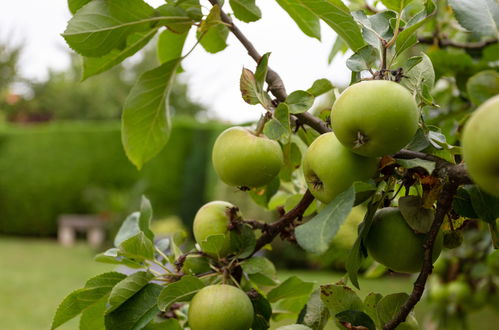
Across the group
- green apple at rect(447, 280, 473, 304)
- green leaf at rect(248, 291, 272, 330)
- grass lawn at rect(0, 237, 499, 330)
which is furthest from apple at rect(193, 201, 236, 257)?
grass lawn at rect(0, 237, 499, 330)

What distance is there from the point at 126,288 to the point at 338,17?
49 cm

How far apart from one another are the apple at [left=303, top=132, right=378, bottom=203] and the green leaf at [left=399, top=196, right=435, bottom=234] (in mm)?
59

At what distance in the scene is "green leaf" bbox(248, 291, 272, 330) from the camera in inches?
31.7

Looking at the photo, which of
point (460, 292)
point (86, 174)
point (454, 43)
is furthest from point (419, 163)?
point (86, 174)

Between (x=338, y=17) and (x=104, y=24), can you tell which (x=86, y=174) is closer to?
(x=104, y=24)

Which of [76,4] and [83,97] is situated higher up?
[76,4]

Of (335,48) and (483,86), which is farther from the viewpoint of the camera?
(335,48)

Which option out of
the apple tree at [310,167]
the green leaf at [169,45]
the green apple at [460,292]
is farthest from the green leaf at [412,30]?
the green apple at [460,292]

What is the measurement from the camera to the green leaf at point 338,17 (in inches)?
30.0

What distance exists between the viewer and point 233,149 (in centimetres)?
73

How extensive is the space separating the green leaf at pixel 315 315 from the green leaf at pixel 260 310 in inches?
2.0

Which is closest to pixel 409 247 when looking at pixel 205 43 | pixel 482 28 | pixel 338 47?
pixel 482 28

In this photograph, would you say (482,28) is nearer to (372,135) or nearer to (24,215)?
(372,135)

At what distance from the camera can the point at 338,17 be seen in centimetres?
77
